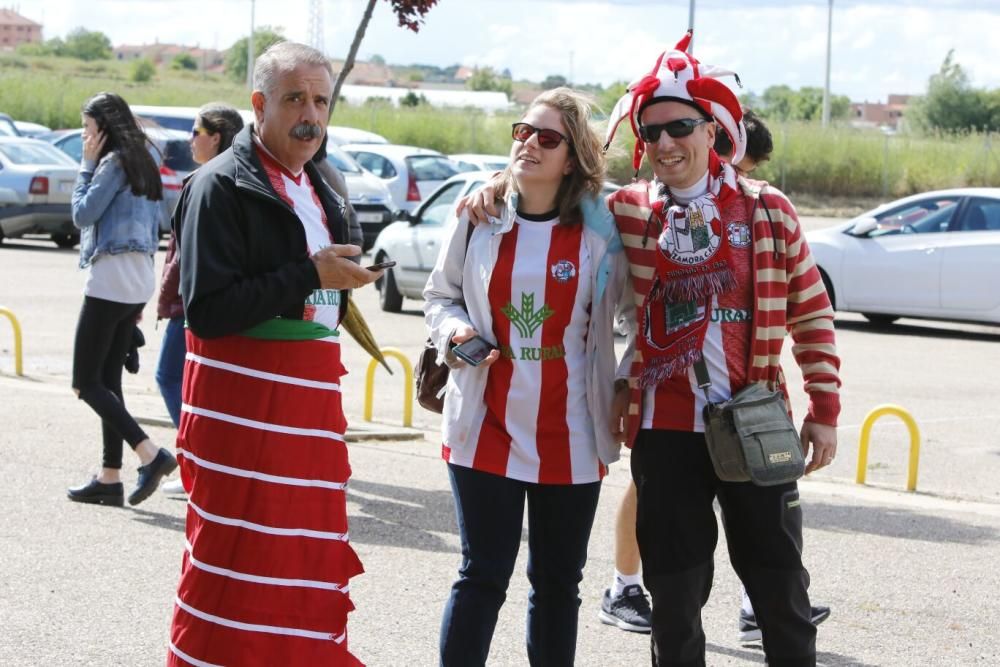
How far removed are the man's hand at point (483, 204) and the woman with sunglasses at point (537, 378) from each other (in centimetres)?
2

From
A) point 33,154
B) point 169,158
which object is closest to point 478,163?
point 169,158

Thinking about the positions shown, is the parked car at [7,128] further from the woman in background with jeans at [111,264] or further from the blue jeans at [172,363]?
the woman in background with jeans at [111,264]

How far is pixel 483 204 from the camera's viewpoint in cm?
449

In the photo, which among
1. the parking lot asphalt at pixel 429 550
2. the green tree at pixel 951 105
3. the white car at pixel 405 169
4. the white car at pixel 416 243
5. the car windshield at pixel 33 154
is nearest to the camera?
the parking lot asphalt at pixel 429 550

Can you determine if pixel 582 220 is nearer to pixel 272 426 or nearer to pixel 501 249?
pixel 501 249

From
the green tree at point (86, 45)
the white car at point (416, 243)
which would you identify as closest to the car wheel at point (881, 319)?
the white car at point (416, 243)

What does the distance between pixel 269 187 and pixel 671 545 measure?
4.93 feet

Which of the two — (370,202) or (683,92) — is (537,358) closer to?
(683,92)

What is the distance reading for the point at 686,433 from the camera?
439cm

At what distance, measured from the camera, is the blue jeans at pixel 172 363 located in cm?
778

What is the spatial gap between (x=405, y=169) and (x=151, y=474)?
17858mm

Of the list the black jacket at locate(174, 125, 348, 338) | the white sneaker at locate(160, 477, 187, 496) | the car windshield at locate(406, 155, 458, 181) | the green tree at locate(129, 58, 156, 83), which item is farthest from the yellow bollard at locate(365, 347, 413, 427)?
the green tree at locate(129, 58, 156, 83)

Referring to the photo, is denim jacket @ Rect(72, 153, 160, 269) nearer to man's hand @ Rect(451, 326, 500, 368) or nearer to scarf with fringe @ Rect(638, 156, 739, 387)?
man's hand @ Rect(451, 326, 500, 368)

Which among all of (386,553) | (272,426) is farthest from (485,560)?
(386,553)
